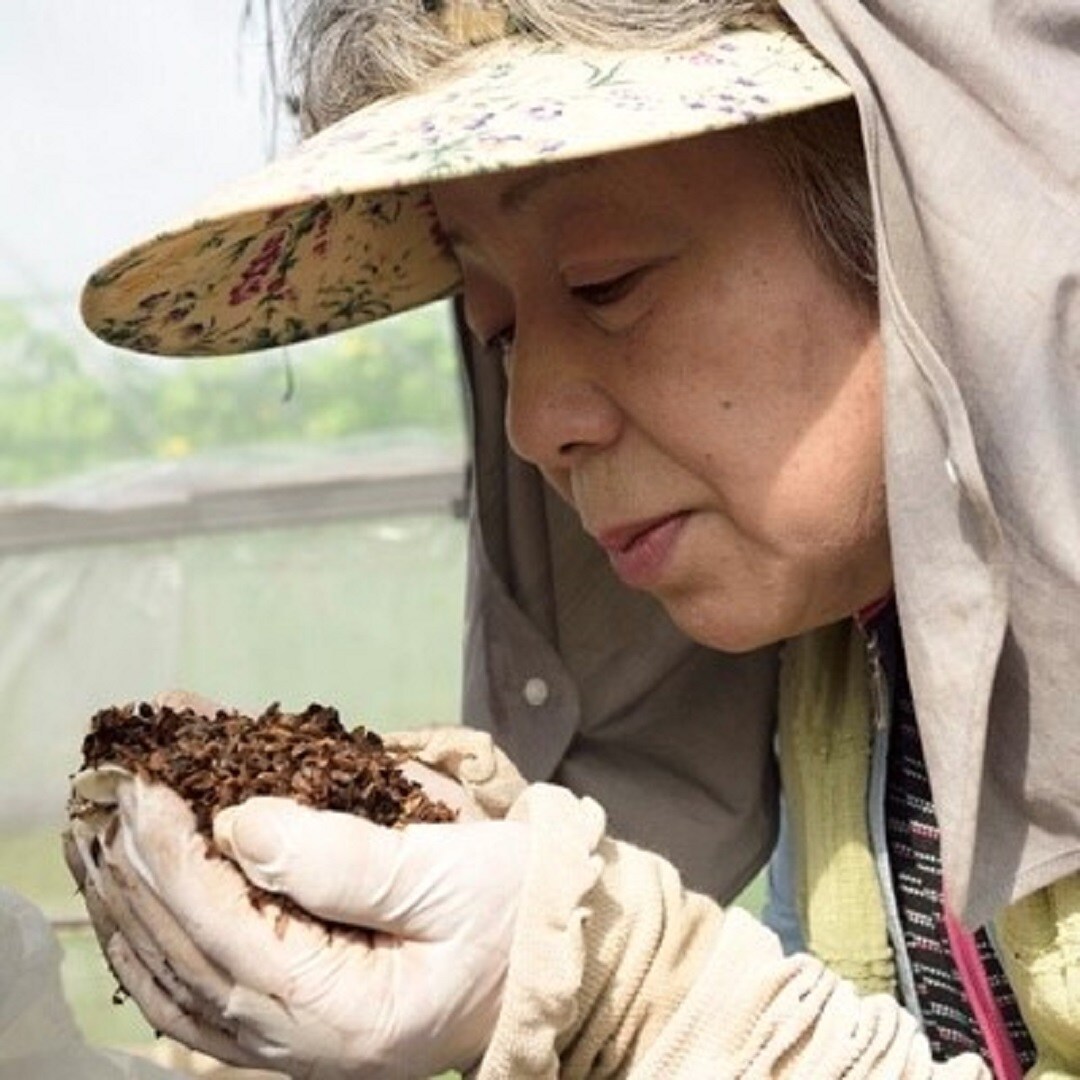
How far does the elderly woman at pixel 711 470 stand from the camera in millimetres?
1520

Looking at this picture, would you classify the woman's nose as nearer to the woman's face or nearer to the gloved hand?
the woman's face

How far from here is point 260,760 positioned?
1.59 meters

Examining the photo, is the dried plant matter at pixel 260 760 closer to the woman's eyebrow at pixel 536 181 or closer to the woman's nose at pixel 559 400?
the woman's nose at pixel 559 400

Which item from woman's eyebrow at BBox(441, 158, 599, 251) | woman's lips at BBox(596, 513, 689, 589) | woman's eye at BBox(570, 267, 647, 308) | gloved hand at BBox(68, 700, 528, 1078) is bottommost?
gloved hand at BBox(68, 700, 528, 1078)

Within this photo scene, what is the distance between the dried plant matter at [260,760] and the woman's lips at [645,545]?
22 centimetres

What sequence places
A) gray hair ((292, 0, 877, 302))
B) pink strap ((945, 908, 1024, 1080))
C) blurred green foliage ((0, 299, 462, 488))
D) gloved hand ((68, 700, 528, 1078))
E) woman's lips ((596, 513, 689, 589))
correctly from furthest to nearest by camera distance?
blurred green foliage ((0, 299, 462, 488))
pink strap ((945, 908, 1024, 1080))
woman's lips ((596, 513, 689, 589))
gray hair ((292, 0, 877, 302))
gloved hand ((68, 700, 528, 1078))

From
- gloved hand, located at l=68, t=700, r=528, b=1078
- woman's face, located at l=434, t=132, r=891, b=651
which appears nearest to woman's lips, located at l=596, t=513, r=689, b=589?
woman's face, located at l=434, t=132, r=891, b=651

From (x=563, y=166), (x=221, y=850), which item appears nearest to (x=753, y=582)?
(x=563, y=166)

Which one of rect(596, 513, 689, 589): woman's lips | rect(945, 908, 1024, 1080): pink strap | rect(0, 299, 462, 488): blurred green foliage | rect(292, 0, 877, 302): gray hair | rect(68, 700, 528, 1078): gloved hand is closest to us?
rect(68, 700, 528, 1078): gloved hand

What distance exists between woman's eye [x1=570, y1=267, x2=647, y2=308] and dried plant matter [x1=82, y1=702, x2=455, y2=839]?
334 mm

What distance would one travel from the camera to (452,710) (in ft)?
12.2

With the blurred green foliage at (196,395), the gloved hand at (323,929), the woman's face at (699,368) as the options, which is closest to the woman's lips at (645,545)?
the woman's face at (699,368)

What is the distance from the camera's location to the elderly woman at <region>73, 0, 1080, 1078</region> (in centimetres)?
152

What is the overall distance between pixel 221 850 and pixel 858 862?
67 centimetres
